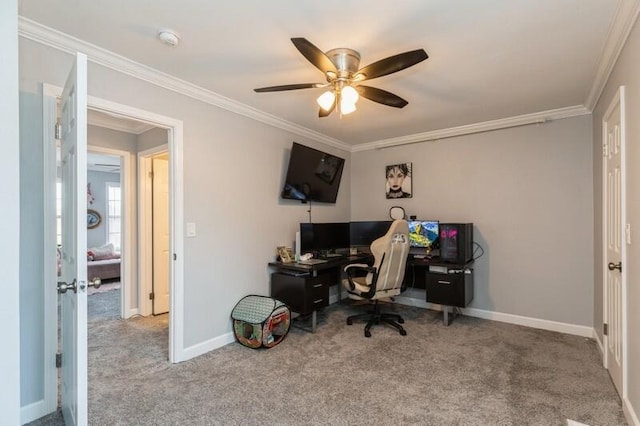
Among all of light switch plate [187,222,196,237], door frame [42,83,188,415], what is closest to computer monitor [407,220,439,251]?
light switch plate [187,222,196,237]

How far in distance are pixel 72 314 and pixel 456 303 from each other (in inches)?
133

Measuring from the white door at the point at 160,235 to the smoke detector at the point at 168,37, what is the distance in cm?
231

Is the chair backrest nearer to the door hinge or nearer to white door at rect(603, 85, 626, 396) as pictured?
white door at rect(603, 85, 626, 396)

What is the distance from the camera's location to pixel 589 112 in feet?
10.9

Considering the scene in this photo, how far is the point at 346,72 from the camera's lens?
2215 millimetres

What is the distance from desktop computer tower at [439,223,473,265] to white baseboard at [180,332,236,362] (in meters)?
2.48

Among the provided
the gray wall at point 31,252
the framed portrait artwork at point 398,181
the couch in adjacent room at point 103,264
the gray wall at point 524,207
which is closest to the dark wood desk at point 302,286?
the framed portrait artwork at point 398,181

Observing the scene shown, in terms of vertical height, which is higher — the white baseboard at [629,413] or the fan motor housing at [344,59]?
the fan motor housing at [344,59]

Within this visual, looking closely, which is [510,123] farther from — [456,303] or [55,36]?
[55,36]

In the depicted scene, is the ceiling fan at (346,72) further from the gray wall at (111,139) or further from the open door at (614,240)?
the gray wall at (111,139)

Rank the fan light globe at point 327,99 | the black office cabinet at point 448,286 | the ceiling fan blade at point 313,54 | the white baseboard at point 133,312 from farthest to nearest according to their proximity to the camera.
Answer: the white baseboard at point 133,312 < the black office cabinet at point 448,286 < the fan light globe at point 327,99 < the ceiling fan blade at point 313,54

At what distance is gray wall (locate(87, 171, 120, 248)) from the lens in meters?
7.51

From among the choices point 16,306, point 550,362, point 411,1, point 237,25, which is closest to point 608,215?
point 550,362

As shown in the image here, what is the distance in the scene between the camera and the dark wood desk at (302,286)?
3.34 metres
